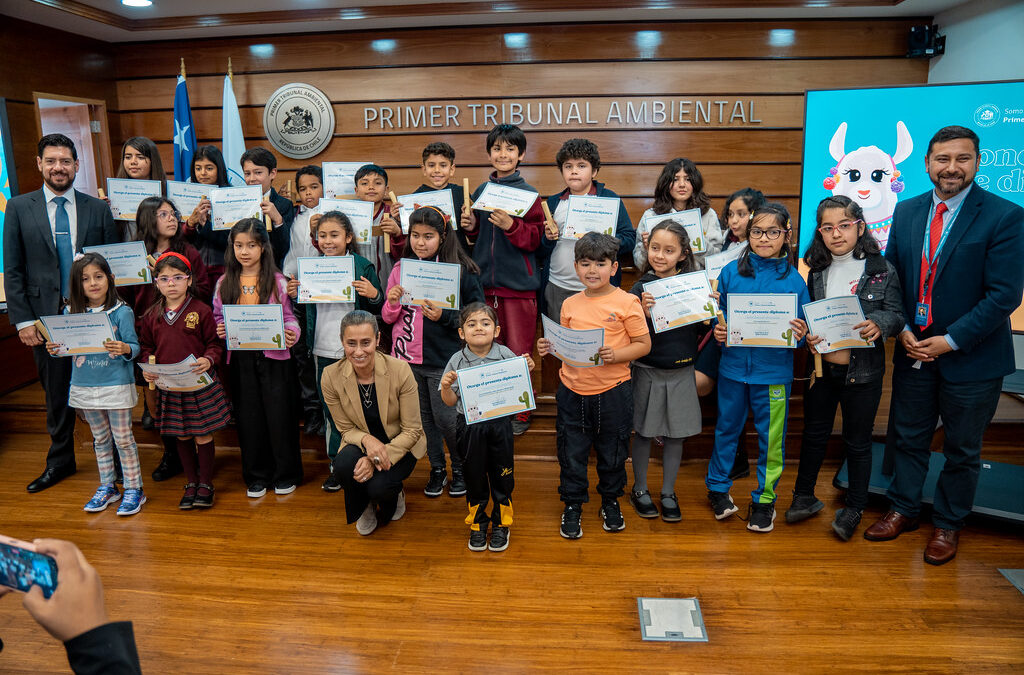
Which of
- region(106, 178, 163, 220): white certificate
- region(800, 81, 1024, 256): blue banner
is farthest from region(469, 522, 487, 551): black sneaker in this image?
region(800, 81, 1024, 256): blue banner

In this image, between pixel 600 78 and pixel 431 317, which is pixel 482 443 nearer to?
pixel 431 317

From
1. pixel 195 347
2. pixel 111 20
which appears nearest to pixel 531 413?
pixel 195 347

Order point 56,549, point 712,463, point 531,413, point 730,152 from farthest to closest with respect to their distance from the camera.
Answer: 1. point 730,152
2. point 531,413
3. point 712,463
4. point 56,549

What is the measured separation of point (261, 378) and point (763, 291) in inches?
93.5

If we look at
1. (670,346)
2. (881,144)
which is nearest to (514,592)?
(670,346)

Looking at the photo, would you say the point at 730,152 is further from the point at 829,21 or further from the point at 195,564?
the point at 195,564

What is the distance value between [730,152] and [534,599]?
14.3 feet

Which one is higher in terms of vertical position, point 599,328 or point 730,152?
point 730,152

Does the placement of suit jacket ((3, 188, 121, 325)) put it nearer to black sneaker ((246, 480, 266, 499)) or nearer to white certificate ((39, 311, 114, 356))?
white certificate ((39, 311, 114, 356))

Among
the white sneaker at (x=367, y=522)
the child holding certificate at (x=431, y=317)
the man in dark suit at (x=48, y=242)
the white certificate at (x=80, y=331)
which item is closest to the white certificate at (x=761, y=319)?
the child holding certificate at (x=431, y=317)

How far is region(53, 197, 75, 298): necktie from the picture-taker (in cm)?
343

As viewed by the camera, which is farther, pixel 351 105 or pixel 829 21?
pixel 351 105

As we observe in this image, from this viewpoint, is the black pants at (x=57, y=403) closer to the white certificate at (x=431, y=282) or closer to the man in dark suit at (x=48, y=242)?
the man in dark suit at (x=48, y=242)

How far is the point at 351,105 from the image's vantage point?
5.71 m
